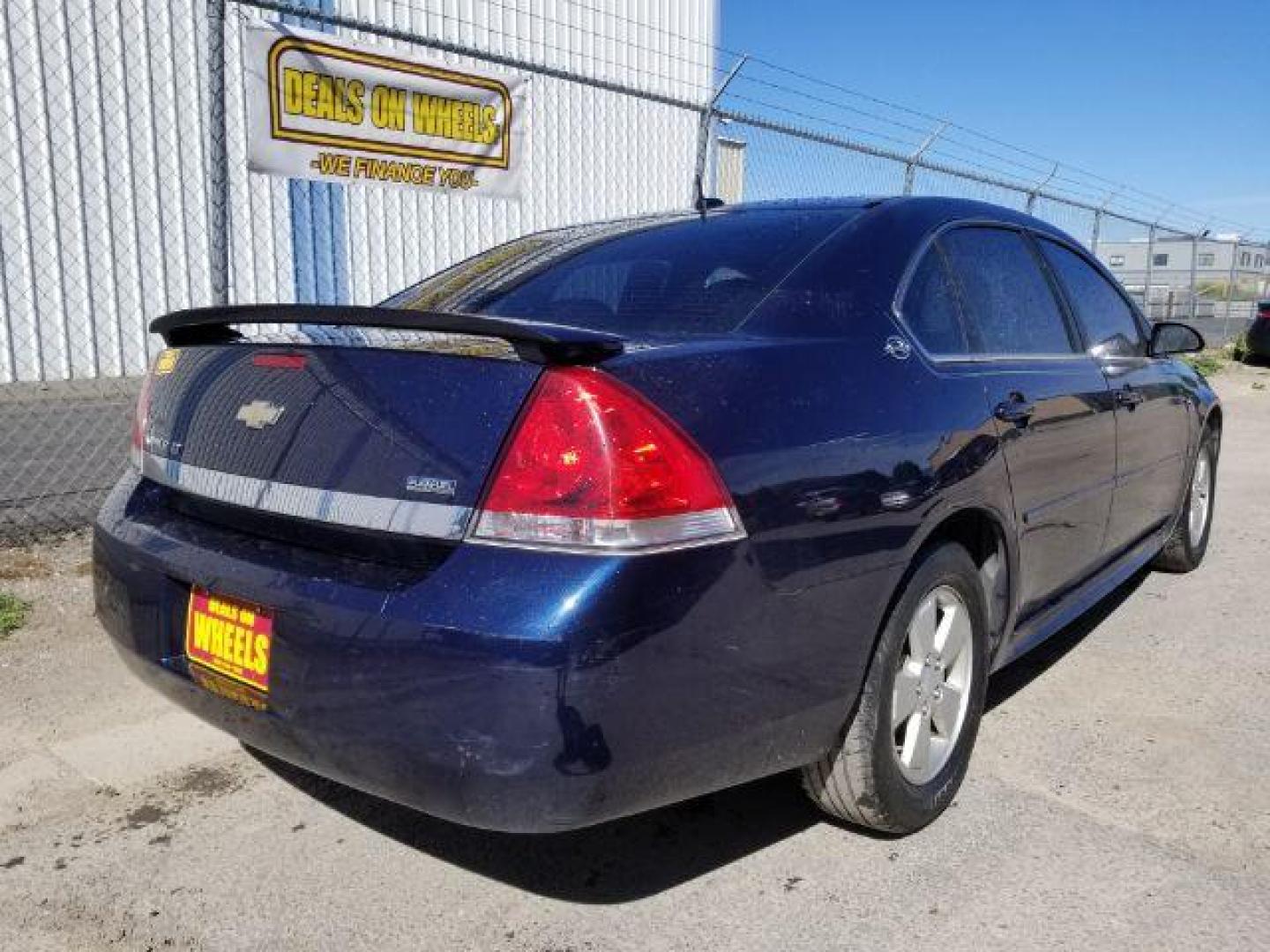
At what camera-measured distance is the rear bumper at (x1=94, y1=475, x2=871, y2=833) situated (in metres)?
1.79

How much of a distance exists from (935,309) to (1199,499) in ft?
10.2

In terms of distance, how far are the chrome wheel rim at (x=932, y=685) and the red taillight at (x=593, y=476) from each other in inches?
34.9

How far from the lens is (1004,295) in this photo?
10.7ft

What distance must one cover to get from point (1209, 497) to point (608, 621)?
4.60 metres

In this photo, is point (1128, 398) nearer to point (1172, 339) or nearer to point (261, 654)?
point (1172, 339)

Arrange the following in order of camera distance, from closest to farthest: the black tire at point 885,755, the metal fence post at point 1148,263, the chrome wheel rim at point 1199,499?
the black tire at point 885,755
the chrome wheel rim at point 1199,499
the metal fence post at point 1148,263

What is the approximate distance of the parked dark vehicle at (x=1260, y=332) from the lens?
1703 centimetres

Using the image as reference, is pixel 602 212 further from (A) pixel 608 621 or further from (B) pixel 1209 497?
(A) pixel 608 621

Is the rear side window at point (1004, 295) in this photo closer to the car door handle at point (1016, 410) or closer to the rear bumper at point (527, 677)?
the car door handle at point (1016, 410)

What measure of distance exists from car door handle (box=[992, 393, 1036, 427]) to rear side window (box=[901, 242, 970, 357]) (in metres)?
0.18

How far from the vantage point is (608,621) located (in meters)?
1.79

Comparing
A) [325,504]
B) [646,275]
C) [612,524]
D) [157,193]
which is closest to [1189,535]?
[646,275]

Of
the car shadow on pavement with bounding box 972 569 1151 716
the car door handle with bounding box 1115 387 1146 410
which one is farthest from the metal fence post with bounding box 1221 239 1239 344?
the car door handle with bounding box 1115 387 1146 410

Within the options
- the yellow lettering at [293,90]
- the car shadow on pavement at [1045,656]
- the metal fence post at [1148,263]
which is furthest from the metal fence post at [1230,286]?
the yellow lettering at [293,90]
